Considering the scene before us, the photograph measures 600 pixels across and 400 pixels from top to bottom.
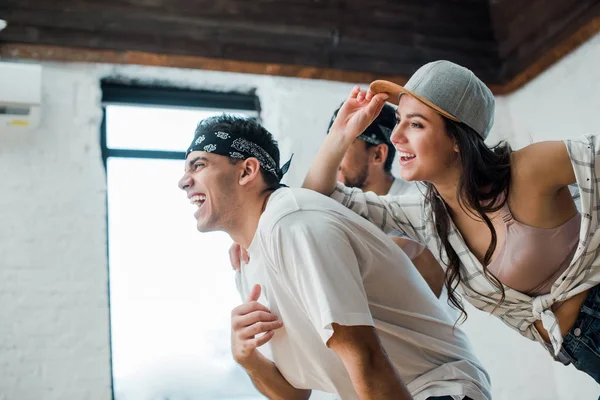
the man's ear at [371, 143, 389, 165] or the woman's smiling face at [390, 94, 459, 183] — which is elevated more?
the man's ear at [371, 143, 389, 165]

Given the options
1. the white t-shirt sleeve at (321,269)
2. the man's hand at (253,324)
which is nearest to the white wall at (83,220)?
the man's hand at (253,324)

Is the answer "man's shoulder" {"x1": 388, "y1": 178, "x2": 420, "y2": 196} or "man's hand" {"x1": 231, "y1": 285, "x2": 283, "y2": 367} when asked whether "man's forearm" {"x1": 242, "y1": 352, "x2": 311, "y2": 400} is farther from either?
"man's shoulder" {"x1": 388, "y1": 178, "x2": 420, "y2": 196}

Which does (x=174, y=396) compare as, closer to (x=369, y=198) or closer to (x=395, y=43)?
(x=369, y=198)

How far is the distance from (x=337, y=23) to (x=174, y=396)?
237cm

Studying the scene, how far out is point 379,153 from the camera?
104 inches

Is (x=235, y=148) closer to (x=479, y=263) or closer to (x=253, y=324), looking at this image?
(x=253, y=324)

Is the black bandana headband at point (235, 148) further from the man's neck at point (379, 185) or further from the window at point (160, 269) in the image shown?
the window at point (160, 269)

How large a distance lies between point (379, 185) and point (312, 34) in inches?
76.5

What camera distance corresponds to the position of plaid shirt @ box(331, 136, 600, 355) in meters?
1.55

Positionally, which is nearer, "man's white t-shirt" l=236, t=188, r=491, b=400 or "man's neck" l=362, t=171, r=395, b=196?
"man's white t-shirt" l=236, t=188, r=491, b=400

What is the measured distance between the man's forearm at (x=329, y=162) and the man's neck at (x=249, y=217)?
152mm

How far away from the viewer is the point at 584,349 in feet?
5.28

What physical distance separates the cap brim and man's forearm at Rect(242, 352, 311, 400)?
0.75m

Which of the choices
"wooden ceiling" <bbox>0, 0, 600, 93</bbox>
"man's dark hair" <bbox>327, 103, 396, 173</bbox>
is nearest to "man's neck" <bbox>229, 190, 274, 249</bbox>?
"man's dark hair" <bbox>327, 103, 396, 173</bbox>
